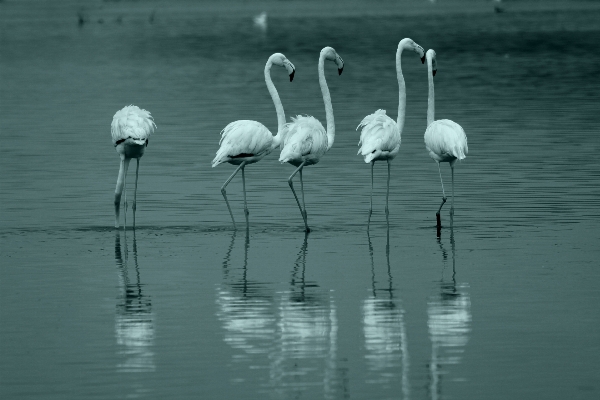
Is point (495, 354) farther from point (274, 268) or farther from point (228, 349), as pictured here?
point (274, 268)

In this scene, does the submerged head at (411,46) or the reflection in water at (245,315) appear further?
the submerged head at (411,46)

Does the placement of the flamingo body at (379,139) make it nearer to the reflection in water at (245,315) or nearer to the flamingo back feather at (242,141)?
the flamingo back feather at (242,141)

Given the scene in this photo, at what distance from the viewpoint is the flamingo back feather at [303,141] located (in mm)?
14219

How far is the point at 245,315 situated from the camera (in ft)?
32.6

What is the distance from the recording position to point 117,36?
217 feet

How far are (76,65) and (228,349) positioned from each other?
124 feet

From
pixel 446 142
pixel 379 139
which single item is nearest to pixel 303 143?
pixel 379 139

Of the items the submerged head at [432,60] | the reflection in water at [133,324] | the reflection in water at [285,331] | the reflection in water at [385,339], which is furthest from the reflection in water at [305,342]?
the submerged head at [432,60]

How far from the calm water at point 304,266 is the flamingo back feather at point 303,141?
77cm

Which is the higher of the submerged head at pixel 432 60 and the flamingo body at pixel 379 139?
the submerged head at pixel 432 60

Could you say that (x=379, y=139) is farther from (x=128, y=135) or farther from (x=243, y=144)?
(x=128, y=135)

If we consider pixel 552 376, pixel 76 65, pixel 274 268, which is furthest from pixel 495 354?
pixel 76 65

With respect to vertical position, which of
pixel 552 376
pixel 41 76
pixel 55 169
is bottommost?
pixel 552 376

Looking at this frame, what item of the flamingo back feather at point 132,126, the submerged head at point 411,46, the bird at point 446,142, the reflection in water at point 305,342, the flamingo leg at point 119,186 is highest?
the submerged head at point 411,46
